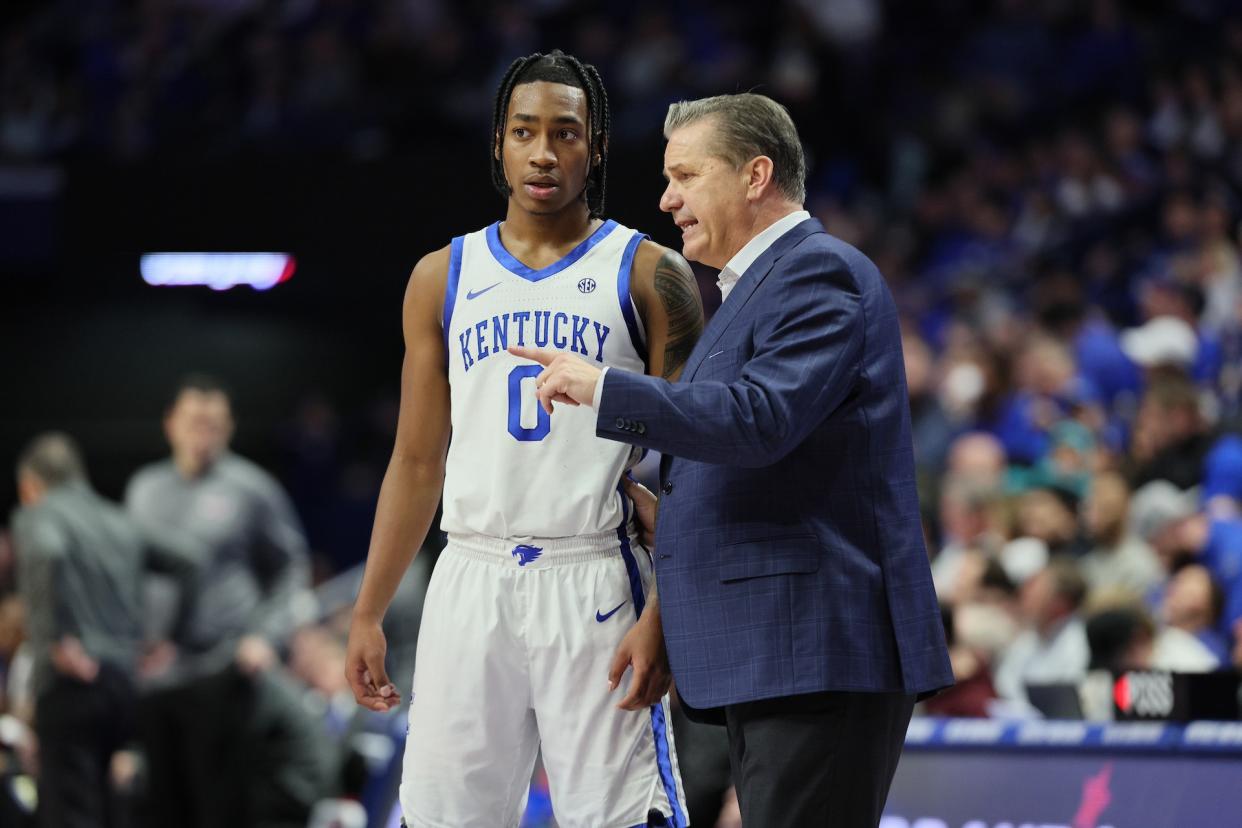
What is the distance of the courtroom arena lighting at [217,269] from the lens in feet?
44.3

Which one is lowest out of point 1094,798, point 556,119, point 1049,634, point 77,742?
point 77,742

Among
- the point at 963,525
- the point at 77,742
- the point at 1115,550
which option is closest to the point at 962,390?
the point at 963,525

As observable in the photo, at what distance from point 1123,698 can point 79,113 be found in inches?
465

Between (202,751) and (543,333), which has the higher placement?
(543,333)

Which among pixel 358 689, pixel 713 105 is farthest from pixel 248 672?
pixel 713 105

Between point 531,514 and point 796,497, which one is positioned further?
point 531,514

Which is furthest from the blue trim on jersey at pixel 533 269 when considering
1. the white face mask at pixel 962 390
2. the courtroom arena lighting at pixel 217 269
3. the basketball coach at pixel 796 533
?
the courtroom arena lighting at pixel 217 269

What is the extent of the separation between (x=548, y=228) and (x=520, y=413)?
42 centimetres

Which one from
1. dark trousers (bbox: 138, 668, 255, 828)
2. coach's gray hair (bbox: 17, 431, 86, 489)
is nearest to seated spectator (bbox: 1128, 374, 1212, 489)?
dark trousers (bbox: 138, 668, 255, 828)

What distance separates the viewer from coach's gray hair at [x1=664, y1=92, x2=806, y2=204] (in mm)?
3373

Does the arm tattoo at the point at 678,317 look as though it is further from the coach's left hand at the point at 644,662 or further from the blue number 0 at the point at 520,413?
the coach's left hand at the point at 644,662

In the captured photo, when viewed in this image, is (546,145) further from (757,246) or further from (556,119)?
(757,246)

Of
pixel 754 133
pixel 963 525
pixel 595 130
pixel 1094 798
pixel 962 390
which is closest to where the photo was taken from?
pixel 754 133

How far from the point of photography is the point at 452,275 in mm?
3738
